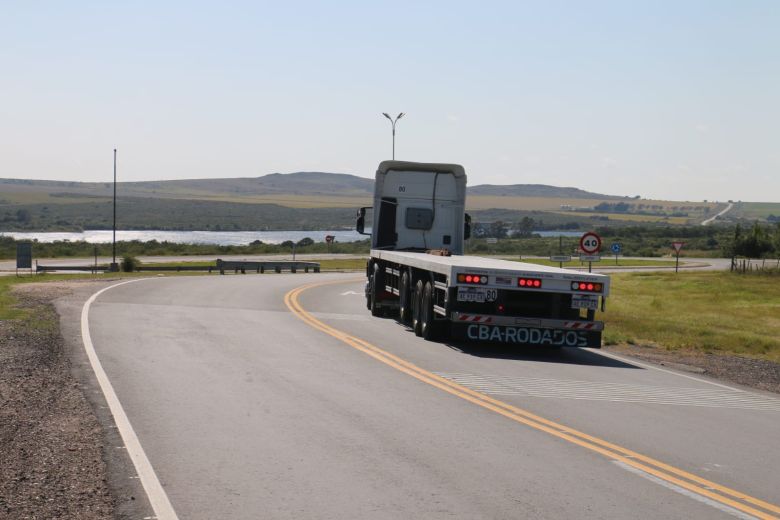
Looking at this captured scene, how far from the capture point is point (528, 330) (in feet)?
56.5

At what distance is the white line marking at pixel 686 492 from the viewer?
23.9 feet

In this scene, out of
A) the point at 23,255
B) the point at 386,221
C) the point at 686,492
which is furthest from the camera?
the point at 23,255

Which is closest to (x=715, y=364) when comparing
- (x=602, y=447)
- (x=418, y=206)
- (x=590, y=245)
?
(x=418, y=206)

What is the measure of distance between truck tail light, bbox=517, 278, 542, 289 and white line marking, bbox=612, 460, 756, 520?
8.19 metres

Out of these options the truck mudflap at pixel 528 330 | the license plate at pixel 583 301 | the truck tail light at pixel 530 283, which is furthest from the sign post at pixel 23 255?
the license plate at pixel 583 301

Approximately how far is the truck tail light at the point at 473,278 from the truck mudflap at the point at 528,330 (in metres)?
0.59

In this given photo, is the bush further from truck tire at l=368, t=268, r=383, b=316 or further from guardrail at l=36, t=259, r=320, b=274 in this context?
truck tire at l=368, t=268, r=383, b=316

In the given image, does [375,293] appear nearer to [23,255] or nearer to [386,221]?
[386,221]

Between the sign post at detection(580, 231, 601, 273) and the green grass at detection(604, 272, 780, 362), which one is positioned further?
the sign post at detection(580, 231, 601, 273)

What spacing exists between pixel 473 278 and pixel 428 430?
715cm

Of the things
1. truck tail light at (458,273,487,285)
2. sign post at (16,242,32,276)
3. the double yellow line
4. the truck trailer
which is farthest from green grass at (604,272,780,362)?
sign post at (16,242,32,276)

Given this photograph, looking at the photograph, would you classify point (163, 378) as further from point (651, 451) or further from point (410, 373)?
point (651, 451)

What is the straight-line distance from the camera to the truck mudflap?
1716cm

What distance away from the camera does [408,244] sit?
82.2ft
